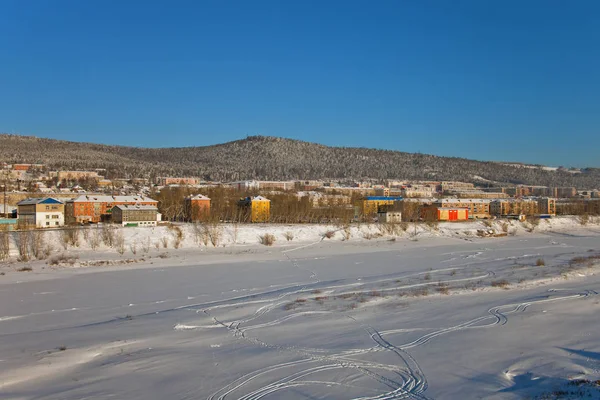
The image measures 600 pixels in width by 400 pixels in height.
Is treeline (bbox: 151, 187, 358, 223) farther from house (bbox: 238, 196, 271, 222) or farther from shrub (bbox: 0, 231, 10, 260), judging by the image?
shrub (bbox: 0, 231, 10, 260)

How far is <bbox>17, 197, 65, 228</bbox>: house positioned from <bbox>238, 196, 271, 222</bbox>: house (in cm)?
1869

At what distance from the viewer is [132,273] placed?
2664cm

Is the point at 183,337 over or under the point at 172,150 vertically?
under

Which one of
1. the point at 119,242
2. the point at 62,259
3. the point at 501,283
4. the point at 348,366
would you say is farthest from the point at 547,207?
the point at 348,366

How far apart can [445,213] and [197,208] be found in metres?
33.4

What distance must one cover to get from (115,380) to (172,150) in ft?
599

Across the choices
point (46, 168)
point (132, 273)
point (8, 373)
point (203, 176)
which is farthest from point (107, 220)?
point (203, 176)

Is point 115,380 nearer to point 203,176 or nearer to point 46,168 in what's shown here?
point 46,168

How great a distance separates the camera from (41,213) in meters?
45.9

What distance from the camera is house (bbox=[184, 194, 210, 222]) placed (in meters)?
52.6

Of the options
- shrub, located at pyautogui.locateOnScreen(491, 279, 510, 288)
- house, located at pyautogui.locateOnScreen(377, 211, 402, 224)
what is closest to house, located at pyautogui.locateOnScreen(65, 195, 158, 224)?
house, located at pyautogui.locateOnScreen(377, 211, 402, 224)

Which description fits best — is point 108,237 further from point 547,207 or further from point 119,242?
point 547,207

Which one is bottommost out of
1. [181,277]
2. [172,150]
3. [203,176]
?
[181,277]

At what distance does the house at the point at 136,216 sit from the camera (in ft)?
155
